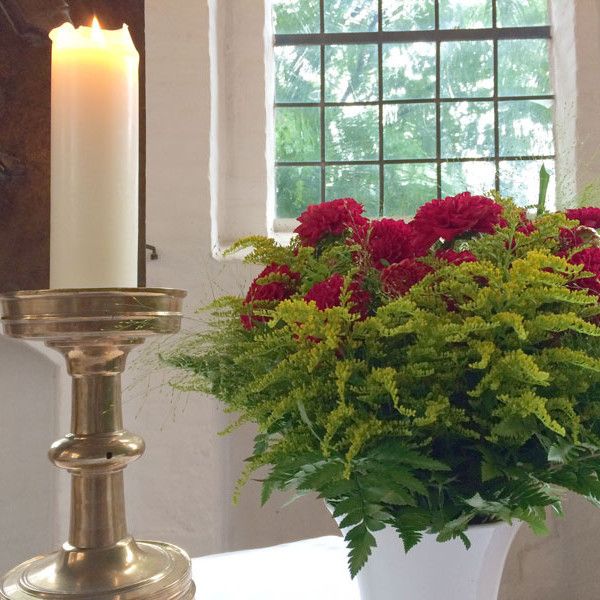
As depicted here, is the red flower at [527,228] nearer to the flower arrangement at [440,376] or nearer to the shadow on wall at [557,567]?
the flower arrangement at [440,376]

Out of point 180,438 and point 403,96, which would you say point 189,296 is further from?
point 403,96

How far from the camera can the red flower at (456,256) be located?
1.33 ft

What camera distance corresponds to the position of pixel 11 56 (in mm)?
1250

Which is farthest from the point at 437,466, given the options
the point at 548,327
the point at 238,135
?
the point at 238,135

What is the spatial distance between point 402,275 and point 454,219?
0.06 m

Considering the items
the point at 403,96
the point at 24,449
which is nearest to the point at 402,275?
the point at 24,449

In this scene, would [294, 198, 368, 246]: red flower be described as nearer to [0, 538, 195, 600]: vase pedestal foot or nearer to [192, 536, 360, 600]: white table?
[0, 538, 195, 600]: vase pedestal foot

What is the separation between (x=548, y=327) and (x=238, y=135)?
1.36 metres

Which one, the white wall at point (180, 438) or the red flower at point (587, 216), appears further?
the white wall at point (180, 438)

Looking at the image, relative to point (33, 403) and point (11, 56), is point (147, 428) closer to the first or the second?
point (33, 403)

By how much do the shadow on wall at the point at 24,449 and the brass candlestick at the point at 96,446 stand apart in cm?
100

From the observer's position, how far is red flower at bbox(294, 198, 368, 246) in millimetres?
478

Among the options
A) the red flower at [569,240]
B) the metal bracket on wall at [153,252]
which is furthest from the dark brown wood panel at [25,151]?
the red flower at [569,240]

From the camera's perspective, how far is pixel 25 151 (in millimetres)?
1250
